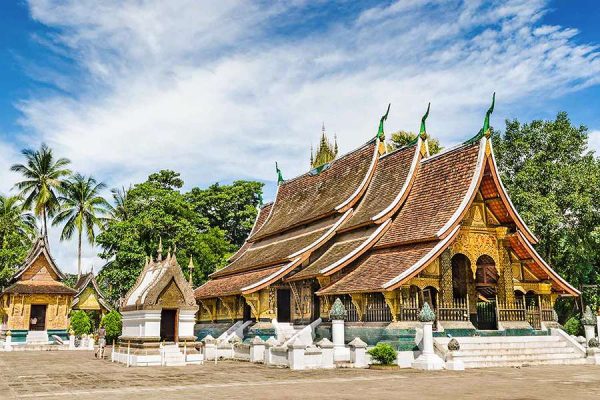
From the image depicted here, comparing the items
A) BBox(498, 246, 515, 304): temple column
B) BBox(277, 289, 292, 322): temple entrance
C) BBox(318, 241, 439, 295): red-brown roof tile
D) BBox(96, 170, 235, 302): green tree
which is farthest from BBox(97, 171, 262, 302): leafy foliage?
BBox(498, 246, 515, 304): temple column

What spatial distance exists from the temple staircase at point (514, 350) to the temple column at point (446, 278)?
4.28 feet

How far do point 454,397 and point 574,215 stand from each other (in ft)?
70.0

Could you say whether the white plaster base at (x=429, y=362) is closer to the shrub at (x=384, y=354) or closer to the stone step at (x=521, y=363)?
the shrub at (x=384, y=354)

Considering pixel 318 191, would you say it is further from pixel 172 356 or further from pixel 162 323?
pixel 172 356

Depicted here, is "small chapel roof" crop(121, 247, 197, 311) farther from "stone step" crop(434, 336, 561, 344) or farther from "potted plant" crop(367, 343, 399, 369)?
"stone step" crop(434, 336, 561, 344)

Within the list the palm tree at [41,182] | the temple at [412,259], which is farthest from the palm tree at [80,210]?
the temple at [412,259]

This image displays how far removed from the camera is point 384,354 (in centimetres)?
1498

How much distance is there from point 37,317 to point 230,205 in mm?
17954

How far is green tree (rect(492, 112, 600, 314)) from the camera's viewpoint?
2697 centimetres

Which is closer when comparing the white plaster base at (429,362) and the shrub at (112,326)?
the white plaster base at (429,362)

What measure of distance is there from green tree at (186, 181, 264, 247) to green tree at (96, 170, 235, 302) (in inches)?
287

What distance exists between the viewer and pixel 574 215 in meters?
27.5

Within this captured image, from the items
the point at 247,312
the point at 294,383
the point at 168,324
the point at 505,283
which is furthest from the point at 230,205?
the point at 294,383

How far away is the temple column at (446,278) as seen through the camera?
16.9 m
